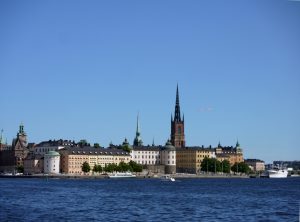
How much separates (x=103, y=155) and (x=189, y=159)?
71.2 ft

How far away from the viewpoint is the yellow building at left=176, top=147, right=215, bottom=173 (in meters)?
134

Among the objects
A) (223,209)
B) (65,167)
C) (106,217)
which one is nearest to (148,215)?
(106,217)

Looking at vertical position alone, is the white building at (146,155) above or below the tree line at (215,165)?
above

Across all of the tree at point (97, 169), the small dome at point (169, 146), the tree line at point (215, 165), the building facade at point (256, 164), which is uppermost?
the small dome at point (169, 146)

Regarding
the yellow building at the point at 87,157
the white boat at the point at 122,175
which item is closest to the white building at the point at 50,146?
the yellow building at the point at 87,157

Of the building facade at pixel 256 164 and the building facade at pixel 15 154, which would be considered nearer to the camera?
the building facade at pixel 15 154

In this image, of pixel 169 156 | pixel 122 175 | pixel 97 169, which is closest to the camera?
pixel 122 175

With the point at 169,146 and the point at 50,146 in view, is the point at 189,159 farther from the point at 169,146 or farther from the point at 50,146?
the point at 50,146

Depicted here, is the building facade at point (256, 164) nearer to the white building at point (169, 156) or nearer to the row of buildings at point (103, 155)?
the row of buildings at point (103, 155)

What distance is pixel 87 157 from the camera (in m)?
117

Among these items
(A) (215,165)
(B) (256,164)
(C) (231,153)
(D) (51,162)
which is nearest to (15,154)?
(D) (51,162)

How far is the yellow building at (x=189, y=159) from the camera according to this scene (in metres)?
134

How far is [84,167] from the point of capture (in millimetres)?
112188

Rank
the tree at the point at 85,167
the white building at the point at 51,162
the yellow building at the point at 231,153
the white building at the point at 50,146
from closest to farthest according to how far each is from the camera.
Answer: the white building at the point at 51,162 < the tree at the point at 85,167 < the white building at the point at 50,146 < the yellow building at the point at 231,153
